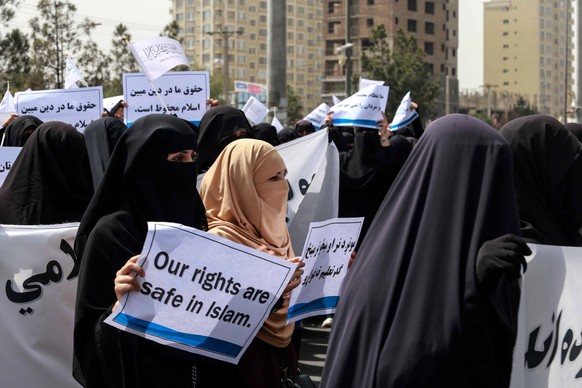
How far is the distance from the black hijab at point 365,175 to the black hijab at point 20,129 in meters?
2.49

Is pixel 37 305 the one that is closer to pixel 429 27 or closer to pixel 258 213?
pixel 258 213

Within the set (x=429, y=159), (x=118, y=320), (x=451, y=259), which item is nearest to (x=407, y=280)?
(x=451, y=259)

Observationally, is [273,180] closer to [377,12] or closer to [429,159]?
[429,159]

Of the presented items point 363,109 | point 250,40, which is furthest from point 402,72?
point 250,40

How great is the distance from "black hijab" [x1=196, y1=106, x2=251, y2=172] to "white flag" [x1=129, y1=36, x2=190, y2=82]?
4.15 feet

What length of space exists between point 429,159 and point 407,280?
31cm

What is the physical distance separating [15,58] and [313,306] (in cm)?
2269

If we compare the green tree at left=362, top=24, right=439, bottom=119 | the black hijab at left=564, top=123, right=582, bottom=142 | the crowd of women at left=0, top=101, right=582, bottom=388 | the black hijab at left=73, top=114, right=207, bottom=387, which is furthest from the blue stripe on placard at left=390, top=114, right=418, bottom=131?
the green tree at left=362, top=24, right=439, bottom=119

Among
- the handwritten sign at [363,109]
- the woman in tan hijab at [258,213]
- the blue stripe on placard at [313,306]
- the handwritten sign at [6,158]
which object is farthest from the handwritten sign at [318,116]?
the woman in tan hijab at [258,213]

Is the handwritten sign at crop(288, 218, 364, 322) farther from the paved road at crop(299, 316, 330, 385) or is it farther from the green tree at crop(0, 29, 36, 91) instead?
the green tree at crop(0, 29, 36, 91)

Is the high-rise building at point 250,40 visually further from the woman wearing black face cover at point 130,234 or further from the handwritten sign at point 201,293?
the handwritten sign at point 201,293

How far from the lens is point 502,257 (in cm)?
245

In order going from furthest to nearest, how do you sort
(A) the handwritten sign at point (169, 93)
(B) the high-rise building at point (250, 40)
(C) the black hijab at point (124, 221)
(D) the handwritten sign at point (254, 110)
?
1. (B) the high-rise building at point (250, 40)
2. (D) the handwritten sign at point (254, 110)
3. (A) the handwritten sign at point (169, 93)
4. (C) the black hijab at point (124, 221)

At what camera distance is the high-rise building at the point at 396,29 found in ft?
336
